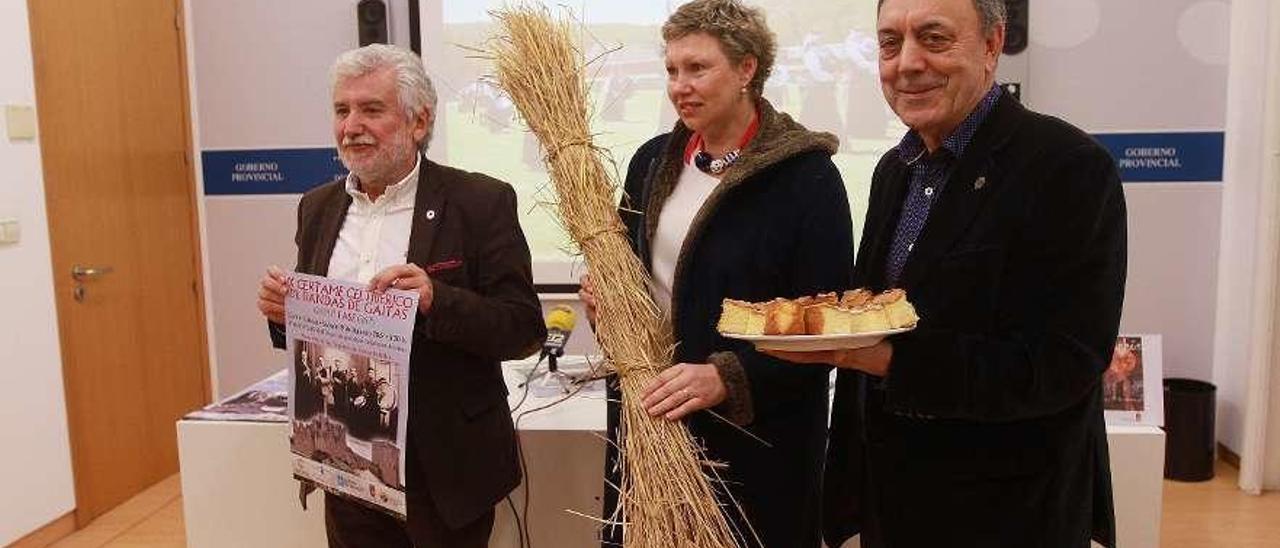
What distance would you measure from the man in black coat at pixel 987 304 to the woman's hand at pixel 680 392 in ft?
0.84

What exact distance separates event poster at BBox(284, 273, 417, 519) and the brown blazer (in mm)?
67

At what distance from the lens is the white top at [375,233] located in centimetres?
176

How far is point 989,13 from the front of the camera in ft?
3.92

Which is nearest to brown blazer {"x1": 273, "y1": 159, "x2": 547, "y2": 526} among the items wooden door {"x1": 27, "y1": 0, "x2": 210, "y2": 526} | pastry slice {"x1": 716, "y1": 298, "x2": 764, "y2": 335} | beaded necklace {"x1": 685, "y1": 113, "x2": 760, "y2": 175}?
beaded necklace {"x1": 685, "y1": 113, "x2": 760, "y2": 175}

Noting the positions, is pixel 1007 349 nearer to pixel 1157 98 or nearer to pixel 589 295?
pixel 589 295

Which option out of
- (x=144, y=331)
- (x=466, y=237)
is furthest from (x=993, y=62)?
(x=144, y=331)

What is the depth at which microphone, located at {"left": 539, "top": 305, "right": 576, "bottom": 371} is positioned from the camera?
110 inches

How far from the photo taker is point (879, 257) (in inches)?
54.4

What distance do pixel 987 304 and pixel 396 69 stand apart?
1.09 m

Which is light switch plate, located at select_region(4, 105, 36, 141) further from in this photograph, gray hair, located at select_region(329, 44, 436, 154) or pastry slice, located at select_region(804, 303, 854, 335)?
pastry slice, located at select_region(804, 303, 854, 335)

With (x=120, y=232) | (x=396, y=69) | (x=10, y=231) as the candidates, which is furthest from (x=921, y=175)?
(x=120, y=232)

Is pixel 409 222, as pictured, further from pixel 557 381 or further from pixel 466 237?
pixel 557 381

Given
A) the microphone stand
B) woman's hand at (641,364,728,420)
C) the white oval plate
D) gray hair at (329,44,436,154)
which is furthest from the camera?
the microphone stand

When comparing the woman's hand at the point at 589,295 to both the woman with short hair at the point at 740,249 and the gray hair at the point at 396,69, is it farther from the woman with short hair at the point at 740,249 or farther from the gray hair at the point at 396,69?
the gray hair at the point at 396,69
